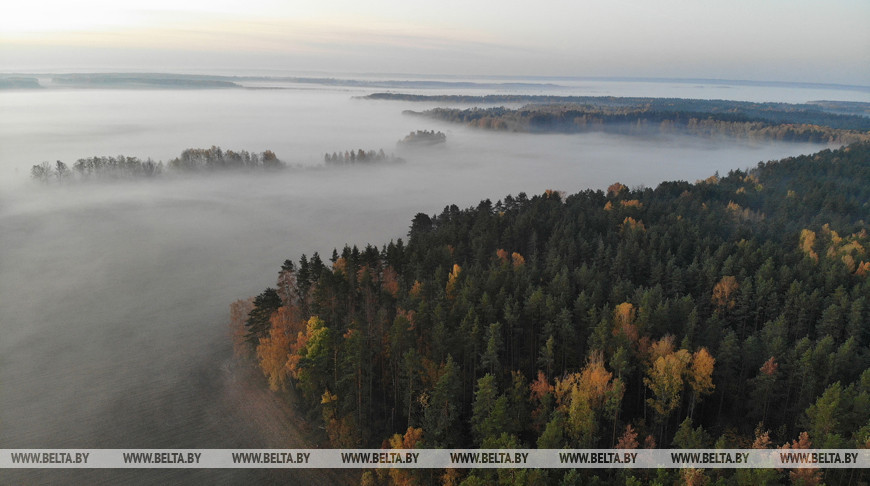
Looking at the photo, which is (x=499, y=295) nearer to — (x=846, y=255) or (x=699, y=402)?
(x=699, y=402)

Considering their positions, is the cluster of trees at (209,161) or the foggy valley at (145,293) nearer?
the foggy valley at (145,293)

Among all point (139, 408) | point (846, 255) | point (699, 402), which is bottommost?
point (139, 408)

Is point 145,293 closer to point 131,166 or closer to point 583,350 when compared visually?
point 583,350

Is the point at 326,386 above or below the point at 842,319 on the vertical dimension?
below

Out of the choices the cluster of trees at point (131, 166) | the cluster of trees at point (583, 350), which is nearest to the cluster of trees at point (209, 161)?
the cluster of trees at point (131, 166)

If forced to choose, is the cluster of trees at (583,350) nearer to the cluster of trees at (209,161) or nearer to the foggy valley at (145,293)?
the foggy valley at (145,293)

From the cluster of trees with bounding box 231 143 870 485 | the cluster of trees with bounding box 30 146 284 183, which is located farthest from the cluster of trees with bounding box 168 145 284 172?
the cluster of trees with bounding box 231 143 870 485

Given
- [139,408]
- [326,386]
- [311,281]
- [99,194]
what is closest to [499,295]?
[326,386]
